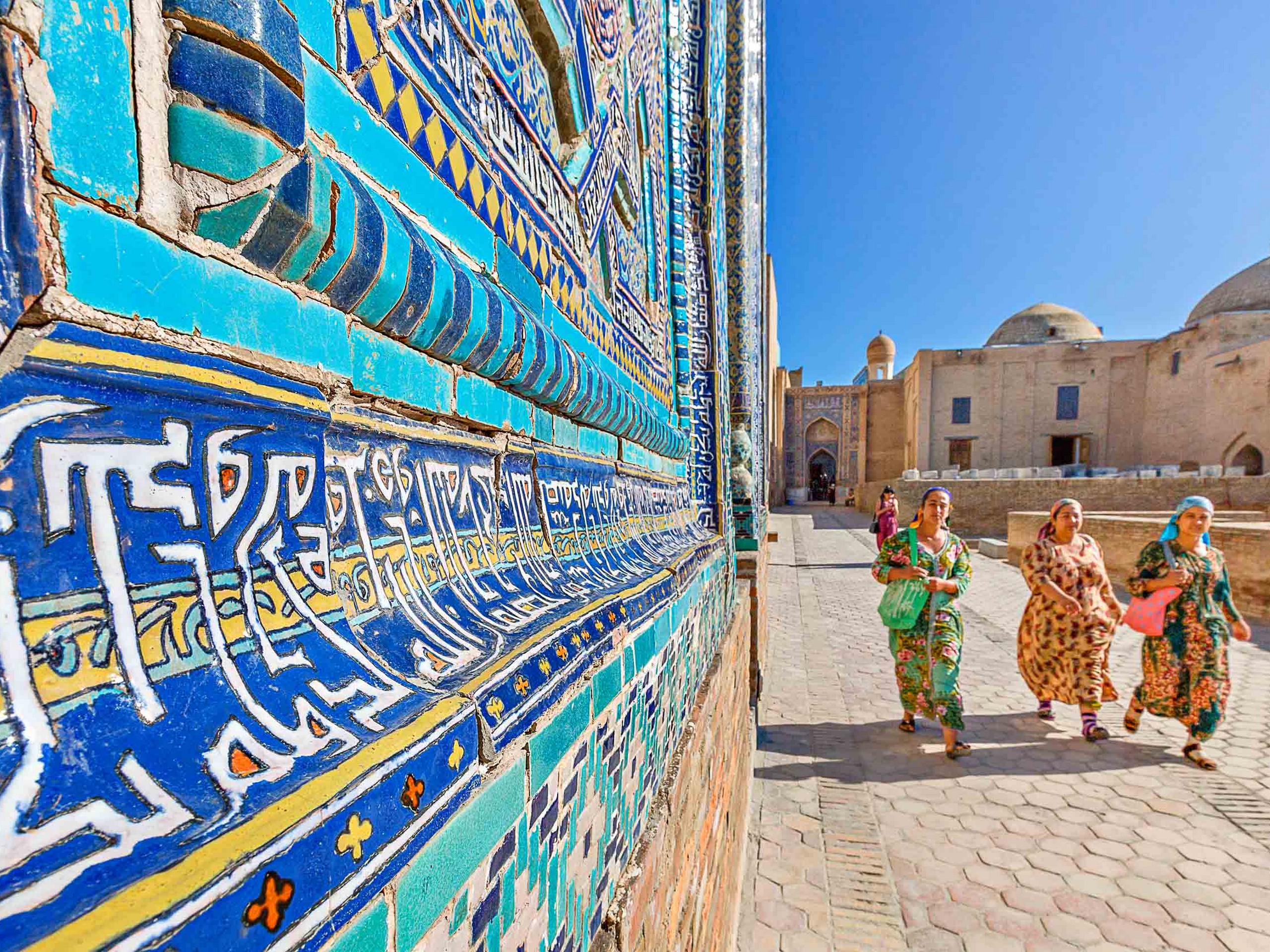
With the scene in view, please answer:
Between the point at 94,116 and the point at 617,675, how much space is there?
878mm

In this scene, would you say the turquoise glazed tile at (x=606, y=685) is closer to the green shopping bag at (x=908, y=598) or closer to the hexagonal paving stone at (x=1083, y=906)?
the hexagonal paving stone at (x=1083, y=906)

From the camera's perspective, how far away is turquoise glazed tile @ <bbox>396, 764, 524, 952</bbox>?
432 mm

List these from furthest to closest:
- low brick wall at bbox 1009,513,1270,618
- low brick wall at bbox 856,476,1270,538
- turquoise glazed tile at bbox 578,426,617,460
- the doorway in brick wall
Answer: the doorway in brick wall < low brick wall at bbox 856,476,1270,538 < low brick wall at bbox 1009,513,1270,618 < turquoise glazed tile at bbox 578,426,617,460

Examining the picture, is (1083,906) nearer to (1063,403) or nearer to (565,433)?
(565,433)

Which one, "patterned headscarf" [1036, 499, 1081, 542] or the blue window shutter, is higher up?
the blue window shutter

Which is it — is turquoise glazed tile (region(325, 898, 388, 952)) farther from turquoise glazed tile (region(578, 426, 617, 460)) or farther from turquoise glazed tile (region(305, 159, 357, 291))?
turquoise glazed tile (region(578, 426, 617, 460))

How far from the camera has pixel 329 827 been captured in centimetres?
36

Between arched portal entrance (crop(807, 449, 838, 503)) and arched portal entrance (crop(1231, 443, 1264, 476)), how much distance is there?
48.9ft

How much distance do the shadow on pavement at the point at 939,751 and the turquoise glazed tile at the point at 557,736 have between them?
3.17 metres

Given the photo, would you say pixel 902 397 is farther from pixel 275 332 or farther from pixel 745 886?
pixel 275 332

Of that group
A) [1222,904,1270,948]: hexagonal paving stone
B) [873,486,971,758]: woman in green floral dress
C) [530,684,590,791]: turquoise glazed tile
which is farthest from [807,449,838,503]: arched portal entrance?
[530,684,590,791]: turquoise glazed tile

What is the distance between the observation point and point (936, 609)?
359 centimetres

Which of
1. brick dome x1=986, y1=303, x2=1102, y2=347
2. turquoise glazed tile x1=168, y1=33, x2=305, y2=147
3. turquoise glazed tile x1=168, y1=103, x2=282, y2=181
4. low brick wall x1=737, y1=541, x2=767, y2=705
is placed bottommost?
low brick wall x1=737, y1=541, x2=767, y2=705

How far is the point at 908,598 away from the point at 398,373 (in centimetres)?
358
